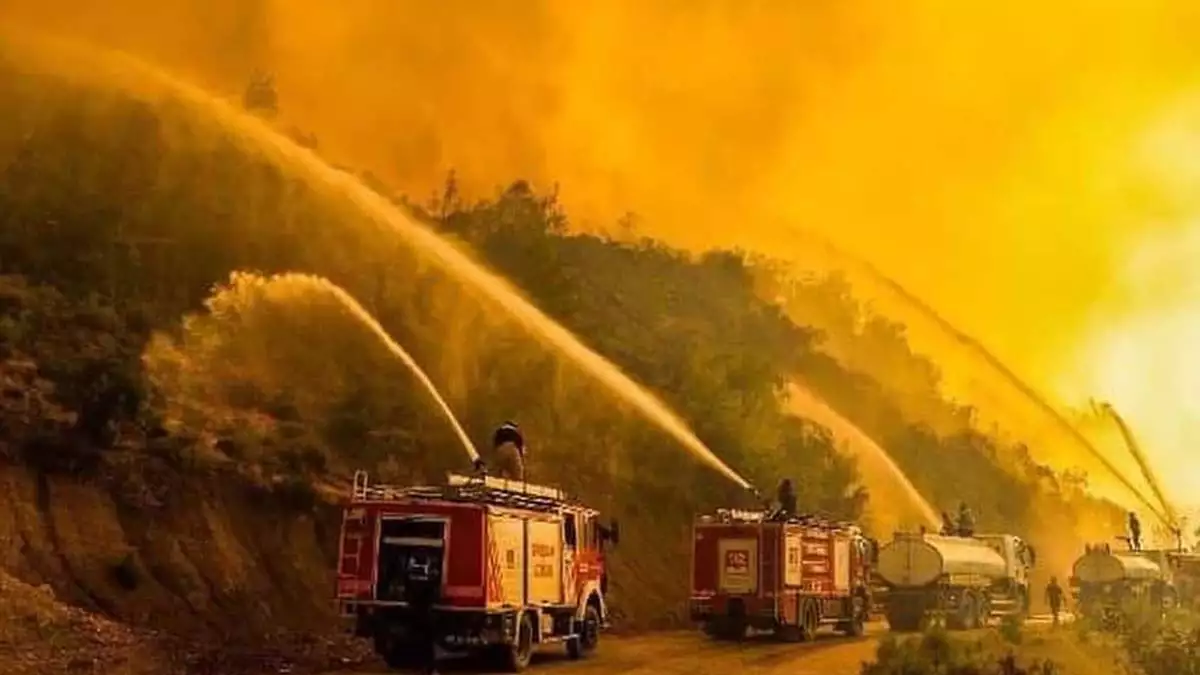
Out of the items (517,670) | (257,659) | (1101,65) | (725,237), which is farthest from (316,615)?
(1101,65)

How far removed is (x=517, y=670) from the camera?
10.2 meters

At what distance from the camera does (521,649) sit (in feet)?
33.7

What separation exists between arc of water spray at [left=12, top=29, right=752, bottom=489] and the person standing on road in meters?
2.95

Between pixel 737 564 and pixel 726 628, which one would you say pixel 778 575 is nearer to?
pixel 737 564

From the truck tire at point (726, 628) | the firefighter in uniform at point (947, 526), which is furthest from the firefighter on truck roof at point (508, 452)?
the firefighter in uniform at point (947, 526)

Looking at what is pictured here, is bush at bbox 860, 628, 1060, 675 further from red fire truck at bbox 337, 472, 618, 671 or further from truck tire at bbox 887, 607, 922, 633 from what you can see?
red fire truck at bbox 337, 472, 618, 671

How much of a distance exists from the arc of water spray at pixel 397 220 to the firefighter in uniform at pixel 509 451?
2.45 ft

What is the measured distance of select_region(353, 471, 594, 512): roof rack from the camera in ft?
32.4

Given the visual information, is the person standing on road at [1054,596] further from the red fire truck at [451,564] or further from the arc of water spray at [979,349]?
the red fire truck at [451,564]

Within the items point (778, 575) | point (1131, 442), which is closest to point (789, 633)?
point (778, 575)

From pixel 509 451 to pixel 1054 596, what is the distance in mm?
4697

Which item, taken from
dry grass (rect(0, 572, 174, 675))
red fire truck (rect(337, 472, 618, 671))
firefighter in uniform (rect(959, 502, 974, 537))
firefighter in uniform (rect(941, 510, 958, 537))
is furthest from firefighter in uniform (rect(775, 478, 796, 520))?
dry grass (rect(0, 572, 174, 675))

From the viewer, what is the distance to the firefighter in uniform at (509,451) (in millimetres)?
A: 10820

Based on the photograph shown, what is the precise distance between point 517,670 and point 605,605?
1816 mm
